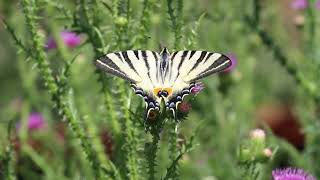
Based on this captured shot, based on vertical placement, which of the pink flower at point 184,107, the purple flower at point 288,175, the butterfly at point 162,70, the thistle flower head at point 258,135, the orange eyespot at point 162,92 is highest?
the butterfly at point 162,70

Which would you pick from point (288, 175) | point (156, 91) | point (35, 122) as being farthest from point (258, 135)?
point (35, 122)

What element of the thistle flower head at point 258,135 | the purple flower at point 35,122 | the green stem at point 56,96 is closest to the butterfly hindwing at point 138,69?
the green stem at point 56,96

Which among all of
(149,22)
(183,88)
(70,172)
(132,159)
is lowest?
(70,172)

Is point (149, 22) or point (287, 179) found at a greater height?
point (149, 22)

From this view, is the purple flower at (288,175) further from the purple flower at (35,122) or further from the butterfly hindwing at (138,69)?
the purple flower at (35,122)

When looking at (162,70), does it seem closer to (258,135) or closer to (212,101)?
(258,135)

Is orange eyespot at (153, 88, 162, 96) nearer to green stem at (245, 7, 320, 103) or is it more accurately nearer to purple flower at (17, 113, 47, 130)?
green stem at (245, 7, 320, 103)

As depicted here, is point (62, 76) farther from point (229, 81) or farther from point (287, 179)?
point (229, 81)

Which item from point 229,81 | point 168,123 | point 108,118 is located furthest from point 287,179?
point 229,81
